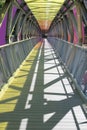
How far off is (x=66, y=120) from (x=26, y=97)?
245cm

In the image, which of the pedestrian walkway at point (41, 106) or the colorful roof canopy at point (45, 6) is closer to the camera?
the pedestrian walkway at point (41, 106)

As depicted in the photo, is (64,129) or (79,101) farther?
(79,101)

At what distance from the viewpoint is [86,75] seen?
8469 millimetres

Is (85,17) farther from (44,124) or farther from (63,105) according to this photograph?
(44,124)

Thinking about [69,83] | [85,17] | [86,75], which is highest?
[85,17]

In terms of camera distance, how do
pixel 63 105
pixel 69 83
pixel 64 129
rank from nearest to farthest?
pixel 64 129
pixel 63 105
pixel 69 83

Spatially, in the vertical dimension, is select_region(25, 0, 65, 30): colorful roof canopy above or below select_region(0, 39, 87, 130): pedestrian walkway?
above

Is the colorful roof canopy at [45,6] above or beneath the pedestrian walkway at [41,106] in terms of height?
above

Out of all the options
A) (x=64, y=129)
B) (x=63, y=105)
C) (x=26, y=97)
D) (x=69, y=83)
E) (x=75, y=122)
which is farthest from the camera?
(x=69, y=83)

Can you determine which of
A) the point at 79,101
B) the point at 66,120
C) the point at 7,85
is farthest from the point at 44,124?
the point at 7,85

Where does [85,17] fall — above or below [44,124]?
above

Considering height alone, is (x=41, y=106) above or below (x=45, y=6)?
below

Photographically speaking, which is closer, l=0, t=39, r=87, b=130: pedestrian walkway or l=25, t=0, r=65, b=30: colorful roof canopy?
l=0, t=39, r=87, b=130: pedestrian walkway

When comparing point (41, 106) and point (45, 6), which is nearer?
point (41, 106)
